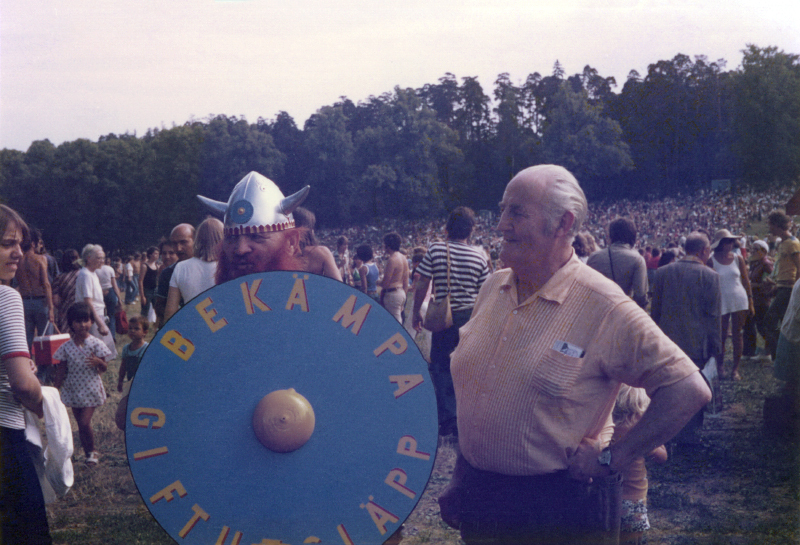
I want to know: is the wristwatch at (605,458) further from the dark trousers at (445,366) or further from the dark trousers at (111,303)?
the dark trousers at (111,303)

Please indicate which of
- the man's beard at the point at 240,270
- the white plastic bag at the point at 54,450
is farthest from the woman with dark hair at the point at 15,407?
the man's beard at the point at 240,270

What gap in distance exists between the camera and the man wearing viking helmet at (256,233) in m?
2.24

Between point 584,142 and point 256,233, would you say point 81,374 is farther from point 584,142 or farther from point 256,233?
point 584,142

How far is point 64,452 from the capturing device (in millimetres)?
2895

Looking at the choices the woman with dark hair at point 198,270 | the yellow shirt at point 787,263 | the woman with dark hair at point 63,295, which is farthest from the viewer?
the woman with dark hair at point 63,295

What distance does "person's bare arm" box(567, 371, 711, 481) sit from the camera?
1485 millimetres

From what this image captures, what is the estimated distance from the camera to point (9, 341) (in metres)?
2.15

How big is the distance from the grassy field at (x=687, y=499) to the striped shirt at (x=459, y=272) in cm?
122

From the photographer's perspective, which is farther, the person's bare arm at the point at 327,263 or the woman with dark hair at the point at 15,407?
the person's bare arm at the point at 327,263

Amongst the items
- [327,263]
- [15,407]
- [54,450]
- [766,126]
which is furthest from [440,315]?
[766,126]

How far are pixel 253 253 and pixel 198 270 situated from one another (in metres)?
1.11

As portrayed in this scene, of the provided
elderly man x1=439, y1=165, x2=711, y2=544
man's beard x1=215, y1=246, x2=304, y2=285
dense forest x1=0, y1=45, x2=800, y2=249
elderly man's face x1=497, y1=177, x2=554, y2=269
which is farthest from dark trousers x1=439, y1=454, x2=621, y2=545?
dense forest x1=0, y1=45, x2=800, y2=249

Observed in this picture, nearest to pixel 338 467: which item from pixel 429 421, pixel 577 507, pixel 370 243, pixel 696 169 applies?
pixel 429 421

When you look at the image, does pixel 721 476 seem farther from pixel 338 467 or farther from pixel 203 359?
pixel 203 359
